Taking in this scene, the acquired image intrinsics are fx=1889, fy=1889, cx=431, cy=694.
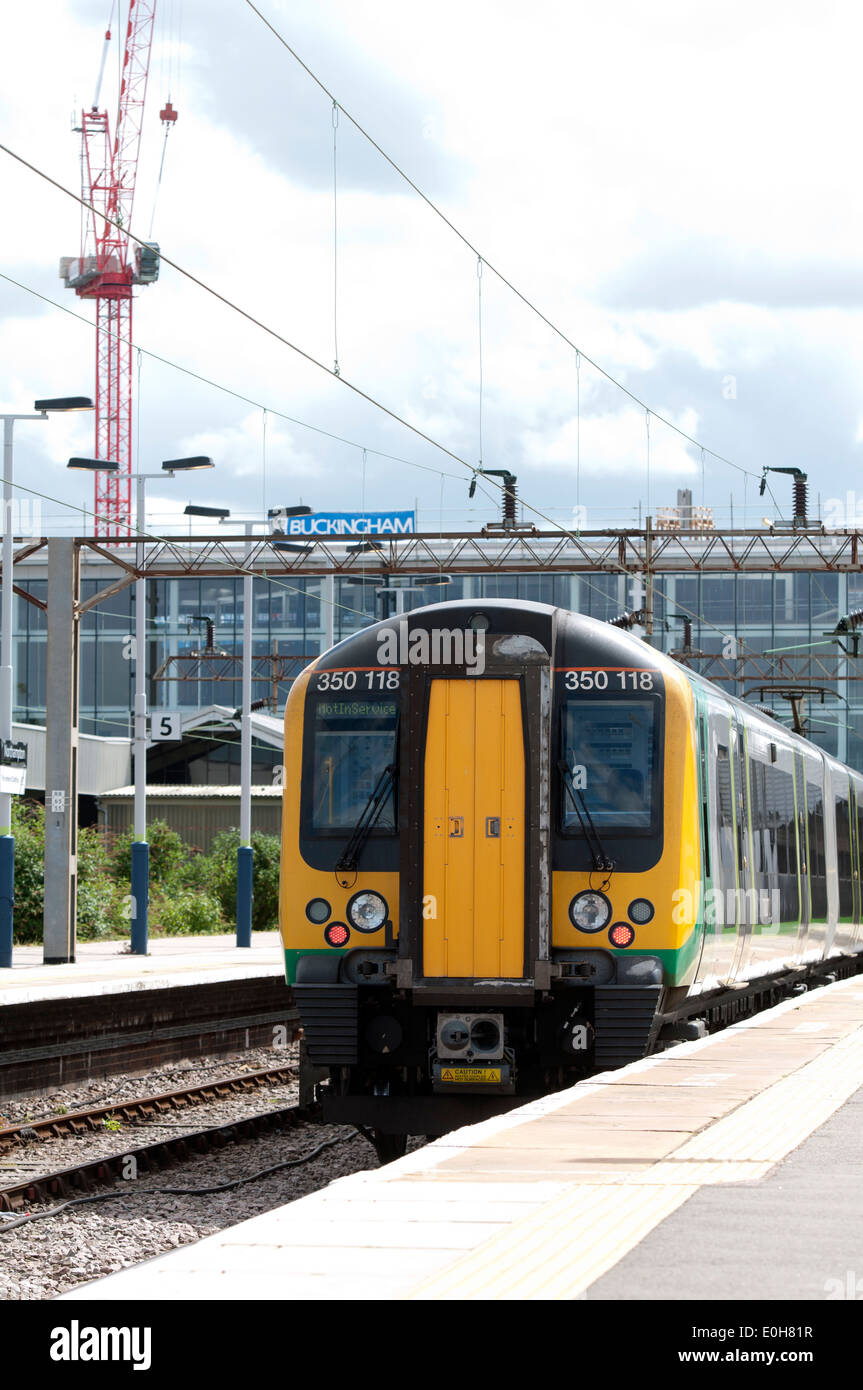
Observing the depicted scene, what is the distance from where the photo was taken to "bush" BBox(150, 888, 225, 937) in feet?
135

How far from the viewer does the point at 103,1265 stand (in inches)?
385

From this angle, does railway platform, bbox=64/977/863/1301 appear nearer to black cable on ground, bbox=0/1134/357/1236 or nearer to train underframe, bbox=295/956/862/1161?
train underframe, bbox=295/956/862/1161

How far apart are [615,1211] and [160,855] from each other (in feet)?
139

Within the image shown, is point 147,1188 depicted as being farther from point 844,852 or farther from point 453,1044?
point 844,852

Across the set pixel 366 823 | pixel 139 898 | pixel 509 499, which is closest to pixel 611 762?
pixel 366 823

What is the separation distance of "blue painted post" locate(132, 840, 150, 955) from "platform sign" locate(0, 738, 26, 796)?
17.7 feet

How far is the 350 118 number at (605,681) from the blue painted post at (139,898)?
60.1ft

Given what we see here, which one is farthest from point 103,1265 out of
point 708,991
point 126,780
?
point 126,780

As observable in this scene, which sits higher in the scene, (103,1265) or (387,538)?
(387,538)

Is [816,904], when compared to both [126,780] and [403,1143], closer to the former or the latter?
[403,1143]

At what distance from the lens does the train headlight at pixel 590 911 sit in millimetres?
10977

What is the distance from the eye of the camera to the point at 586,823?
1109 cm

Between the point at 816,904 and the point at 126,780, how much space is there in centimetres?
3908
